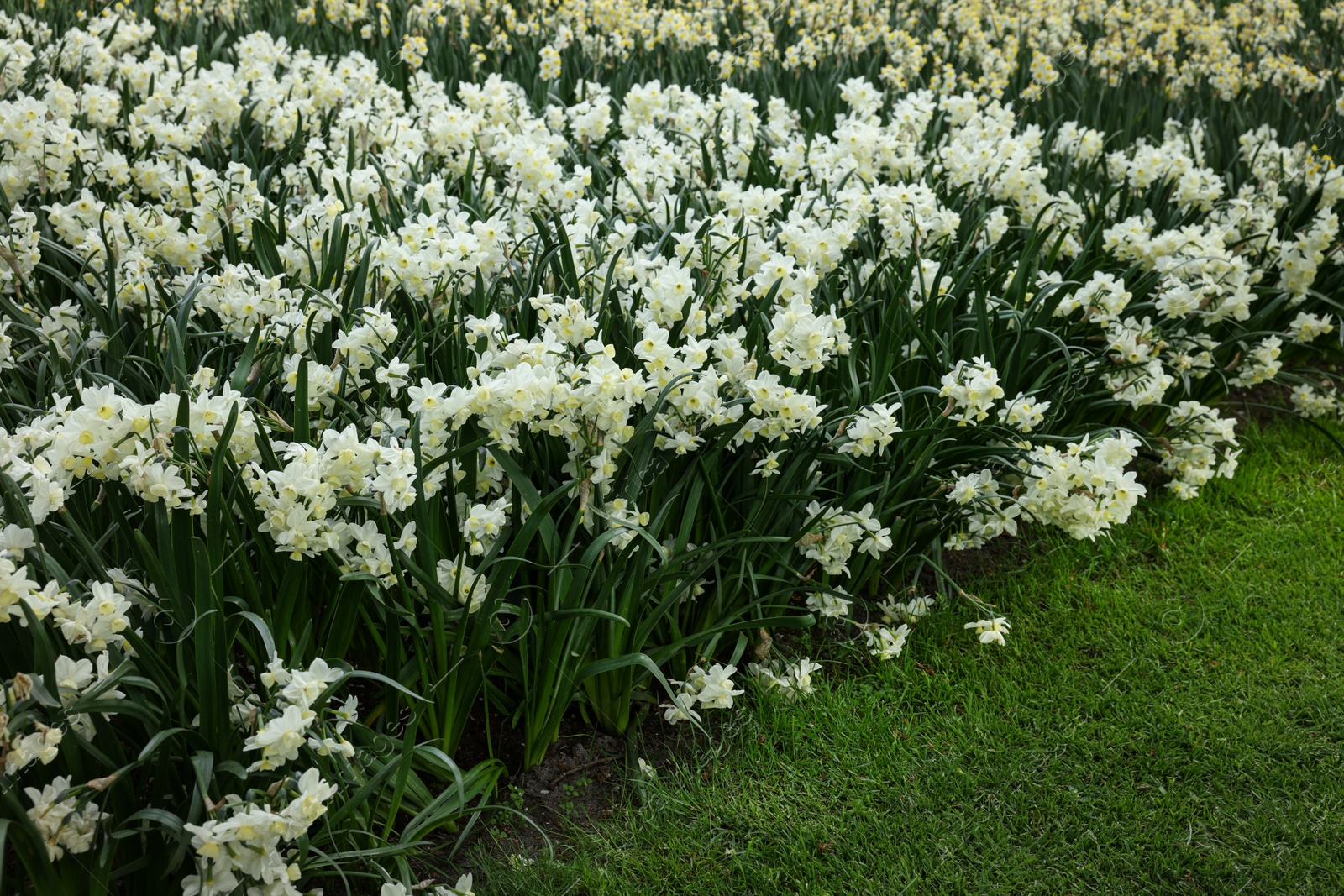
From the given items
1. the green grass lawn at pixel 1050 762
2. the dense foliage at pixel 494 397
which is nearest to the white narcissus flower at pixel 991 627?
the dense foliage at pixel 494 397

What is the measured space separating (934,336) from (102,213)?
7.75ft

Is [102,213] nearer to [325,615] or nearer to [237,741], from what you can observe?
[325,615]

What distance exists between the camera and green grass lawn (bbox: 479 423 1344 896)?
2.13 m

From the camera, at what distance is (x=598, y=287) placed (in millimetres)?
2721

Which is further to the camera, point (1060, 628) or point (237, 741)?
point (1060, 628)

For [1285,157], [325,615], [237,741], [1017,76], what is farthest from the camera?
[1017,76]

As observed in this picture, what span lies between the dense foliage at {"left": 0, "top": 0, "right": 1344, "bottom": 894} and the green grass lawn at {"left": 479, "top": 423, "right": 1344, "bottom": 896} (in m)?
0.16

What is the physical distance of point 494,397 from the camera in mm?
1996

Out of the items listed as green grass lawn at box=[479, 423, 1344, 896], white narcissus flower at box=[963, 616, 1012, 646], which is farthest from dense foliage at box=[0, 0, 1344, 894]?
green grass lawn at box=[479, 423, 1344, 896]

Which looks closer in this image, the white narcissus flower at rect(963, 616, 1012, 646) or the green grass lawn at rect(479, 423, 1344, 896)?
the green grass lawn at rect(479, 423, 1344, 896)

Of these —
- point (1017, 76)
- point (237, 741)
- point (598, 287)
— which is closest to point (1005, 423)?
point (598, 287)

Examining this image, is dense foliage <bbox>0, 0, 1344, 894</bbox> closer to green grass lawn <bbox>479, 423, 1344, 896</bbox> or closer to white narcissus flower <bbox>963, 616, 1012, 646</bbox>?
white narcissus flower <bbox>963, 616, 1012, 646</bbox>

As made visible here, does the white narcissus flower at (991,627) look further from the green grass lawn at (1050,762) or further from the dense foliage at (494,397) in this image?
the green grass lawn at (1050,762)

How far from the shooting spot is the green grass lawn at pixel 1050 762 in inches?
83.9
